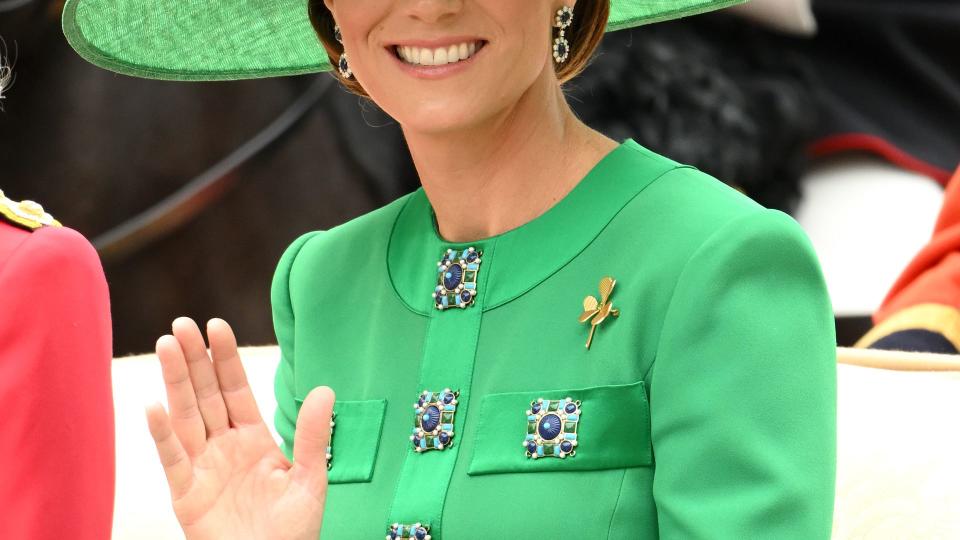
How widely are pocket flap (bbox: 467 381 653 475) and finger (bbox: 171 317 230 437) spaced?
0.76 ft

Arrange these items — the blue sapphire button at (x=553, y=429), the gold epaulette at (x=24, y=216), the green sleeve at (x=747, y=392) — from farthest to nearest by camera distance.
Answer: the gold epaulette at (x=24, y=216) < the blue sapphire button at (x=553, y=429) < the green sleeve at (x=747, y=392)

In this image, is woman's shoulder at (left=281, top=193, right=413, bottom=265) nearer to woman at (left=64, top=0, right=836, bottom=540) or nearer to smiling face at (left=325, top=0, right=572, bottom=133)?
woman at (left=64, top=0, right=836, bottom=540)

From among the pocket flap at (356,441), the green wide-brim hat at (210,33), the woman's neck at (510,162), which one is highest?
the green wide-brim hat at (210,33)

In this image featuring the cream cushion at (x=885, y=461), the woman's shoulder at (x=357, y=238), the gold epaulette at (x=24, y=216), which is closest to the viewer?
the gold epaulette at (x=24, y=216)

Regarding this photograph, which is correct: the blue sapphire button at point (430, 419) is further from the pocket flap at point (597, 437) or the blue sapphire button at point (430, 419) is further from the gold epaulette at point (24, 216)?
the gold epaulette at point (24, 216)

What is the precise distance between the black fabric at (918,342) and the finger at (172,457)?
1.33m

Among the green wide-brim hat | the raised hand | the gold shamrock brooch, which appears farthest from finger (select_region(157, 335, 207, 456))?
the green wide-brim hat

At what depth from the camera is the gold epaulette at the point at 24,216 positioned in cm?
177

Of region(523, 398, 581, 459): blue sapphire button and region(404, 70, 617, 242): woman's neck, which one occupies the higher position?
region(404, 70, 617, 242): woman's neck

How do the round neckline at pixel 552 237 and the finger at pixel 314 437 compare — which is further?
the round neckline at pixel 552 237

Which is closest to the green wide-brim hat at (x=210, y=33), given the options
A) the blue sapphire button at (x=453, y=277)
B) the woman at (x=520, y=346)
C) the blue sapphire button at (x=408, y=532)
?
the woman at (x=520, y=346)

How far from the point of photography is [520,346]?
172cm

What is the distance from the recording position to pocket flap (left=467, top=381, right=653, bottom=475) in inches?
64.0

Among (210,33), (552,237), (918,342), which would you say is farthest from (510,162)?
(918,342)
